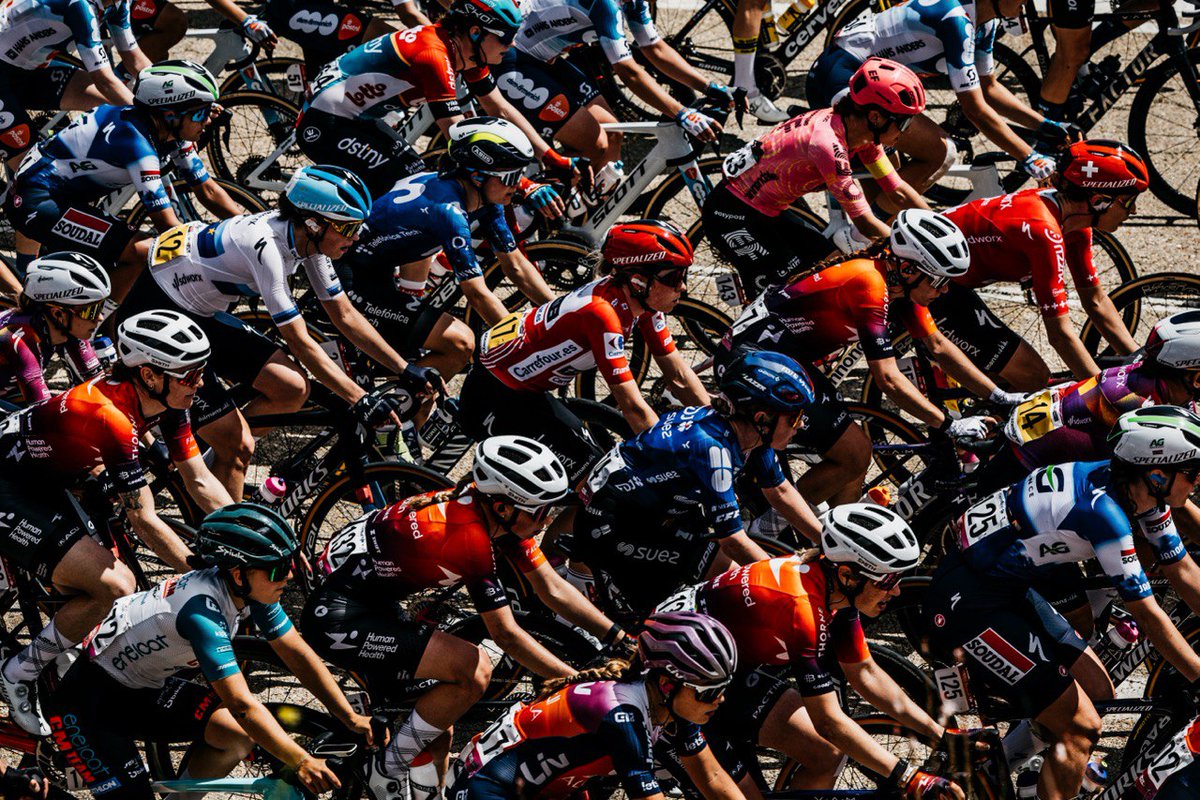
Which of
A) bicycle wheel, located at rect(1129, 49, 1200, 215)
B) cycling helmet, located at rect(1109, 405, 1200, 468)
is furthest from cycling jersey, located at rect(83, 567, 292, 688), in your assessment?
bicycle wheel, located at rect(1129, 49, 1200, 215)

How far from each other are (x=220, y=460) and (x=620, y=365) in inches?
95.7

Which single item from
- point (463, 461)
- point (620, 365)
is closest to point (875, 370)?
point (620, 365)

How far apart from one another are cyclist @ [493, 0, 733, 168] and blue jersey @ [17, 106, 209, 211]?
2.63 m

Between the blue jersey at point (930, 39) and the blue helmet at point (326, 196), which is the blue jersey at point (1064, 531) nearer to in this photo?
the blue helmet at point (326, 196)

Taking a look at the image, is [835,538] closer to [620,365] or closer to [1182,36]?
[620,365]

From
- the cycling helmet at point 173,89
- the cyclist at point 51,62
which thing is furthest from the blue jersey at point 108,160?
the cyclist at point 51,62

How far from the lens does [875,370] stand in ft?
33.1

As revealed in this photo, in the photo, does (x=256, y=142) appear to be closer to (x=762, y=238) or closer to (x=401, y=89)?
(x=401, y=89)

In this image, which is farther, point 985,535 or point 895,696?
point 985,535

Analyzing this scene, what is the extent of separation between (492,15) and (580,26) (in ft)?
3.64

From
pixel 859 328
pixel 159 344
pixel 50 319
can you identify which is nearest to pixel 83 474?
pixel 159 344

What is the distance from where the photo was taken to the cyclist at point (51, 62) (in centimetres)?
1238

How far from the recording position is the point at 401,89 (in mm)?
12273

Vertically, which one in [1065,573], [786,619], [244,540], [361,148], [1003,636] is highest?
[244,540]
